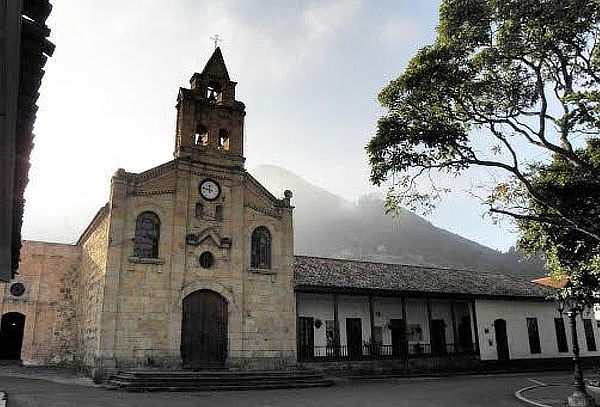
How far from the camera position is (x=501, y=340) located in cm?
2789

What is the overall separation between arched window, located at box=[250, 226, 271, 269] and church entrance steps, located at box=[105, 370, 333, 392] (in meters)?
5.02

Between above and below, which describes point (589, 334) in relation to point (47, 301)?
below

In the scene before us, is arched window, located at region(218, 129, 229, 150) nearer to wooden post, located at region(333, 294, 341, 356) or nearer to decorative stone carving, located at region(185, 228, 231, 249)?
decorative stone carving, located at region(185, 228, 231, 249)

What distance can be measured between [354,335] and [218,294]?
8655 mm

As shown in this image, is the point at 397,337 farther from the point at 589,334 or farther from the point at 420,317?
the point at 589,334

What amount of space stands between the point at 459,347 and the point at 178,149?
62.0 feet

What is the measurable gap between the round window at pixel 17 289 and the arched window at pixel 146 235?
9657mm

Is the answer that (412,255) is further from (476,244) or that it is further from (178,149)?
(178,149)

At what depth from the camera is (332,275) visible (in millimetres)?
25406

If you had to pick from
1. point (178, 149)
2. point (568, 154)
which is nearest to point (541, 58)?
point (568, 154)

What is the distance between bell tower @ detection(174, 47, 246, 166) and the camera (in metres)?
21.7

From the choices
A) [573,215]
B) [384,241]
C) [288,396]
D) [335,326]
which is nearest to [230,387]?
[288,396]

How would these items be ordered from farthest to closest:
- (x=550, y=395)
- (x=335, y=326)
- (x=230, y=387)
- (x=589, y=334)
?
(x=589, y=334) → (x=335, y=326) → (x=230, y=387) → (x=550, y=395)

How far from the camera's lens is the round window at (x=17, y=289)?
24.4 m
